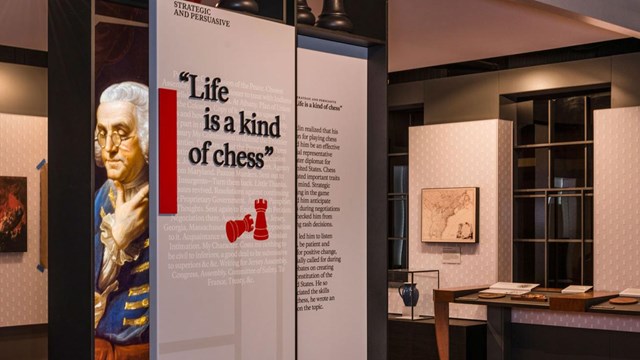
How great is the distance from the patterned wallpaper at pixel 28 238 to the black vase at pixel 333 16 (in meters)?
3.08

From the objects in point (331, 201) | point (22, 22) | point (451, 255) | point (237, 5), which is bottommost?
point (451, 255)

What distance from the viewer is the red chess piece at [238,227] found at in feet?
13.2

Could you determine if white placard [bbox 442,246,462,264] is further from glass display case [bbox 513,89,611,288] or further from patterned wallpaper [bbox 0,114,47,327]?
patterned wallpaper [bbox 0,114,47,327]

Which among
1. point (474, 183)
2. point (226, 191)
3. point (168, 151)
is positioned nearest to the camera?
point (168, 151)

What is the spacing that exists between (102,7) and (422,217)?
22.5ft

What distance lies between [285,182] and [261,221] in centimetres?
25

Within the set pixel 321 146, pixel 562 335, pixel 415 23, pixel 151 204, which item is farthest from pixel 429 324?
pixel 151 204

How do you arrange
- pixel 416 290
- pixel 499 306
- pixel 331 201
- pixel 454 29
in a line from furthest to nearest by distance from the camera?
pixel 416 290
pixel 499 306
pixel 454 29
pixel 331 201

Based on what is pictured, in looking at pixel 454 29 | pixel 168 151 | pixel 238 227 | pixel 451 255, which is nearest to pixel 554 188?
pixel 451 255

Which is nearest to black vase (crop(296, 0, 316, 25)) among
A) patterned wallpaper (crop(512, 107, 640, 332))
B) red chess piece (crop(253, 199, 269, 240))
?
red chess piece (crop(253, 199, 269, 240))

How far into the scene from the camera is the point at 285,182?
14.0ft

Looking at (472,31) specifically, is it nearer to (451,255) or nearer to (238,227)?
(451,255)

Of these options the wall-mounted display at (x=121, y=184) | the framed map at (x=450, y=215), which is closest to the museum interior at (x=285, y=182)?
the wall-mounted display at (x=121, y=184)

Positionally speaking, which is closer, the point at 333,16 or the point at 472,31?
the point at 333,16
